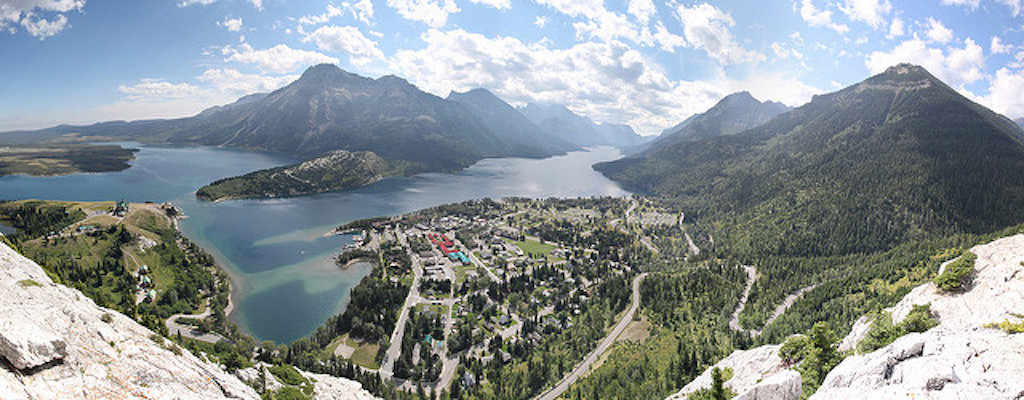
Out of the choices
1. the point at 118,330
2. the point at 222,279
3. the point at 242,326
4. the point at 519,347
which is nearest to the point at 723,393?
the point at 118,330

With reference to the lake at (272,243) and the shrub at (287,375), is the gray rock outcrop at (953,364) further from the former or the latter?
the lake at (272,243)

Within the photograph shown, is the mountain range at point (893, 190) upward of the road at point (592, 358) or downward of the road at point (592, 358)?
upward

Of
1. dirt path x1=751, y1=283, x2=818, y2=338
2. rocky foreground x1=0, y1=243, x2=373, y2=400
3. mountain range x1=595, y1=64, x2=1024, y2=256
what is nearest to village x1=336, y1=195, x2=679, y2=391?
dirt path x1=751, y1=283, x2=818, y2=338

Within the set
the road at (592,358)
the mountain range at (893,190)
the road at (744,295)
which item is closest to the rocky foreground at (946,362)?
the road at (592,358)

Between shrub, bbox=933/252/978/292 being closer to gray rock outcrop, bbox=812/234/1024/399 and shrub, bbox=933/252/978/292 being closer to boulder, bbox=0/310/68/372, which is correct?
gray rock outcrop, bbox=812/234/1024/399

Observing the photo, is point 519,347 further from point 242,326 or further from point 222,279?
point 222,279

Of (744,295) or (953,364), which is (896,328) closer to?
(953,364)

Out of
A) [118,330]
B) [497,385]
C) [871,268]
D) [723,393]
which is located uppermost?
[118,330]
